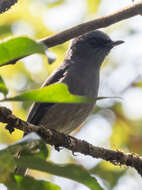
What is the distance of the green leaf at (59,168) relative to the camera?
2064mm

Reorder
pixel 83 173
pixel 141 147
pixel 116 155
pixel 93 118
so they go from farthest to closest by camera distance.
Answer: pixel 93 118 → pixel 141 147 → pixel 116 155 → pixel 83 173

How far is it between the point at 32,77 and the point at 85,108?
4.79 ft

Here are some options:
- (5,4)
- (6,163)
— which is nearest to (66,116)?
(5,4)

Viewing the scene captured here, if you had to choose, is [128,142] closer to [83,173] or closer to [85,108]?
[85,108]

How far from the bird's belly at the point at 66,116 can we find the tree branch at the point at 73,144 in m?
1.39

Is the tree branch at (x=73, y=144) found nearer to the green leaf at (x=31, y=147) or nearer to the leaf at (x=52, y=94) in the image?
the green leaf at (x=31, y=147)

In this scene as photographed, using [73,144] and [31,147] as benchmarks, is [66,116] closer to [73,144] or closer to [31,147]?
[73,144]

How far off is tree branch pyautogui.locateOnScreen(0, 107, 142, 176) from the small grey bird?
1439 millimetres

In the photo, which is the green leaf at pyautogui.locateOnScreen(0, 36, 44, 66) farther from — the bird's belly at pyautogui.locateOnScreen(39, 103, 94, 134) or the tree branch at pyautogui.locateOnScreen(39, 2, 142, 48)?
the bird's belly at pyautogui.locateOnScreen(39, 103, 94, 134)

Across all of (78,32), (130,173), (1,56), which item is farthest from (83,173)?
(130,173)

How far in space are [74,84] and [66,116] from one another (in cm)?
42

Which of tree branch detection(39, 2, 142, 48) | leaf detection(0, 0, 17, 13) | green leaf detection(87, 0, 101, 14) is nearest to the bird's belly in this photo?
green leaf detection(87, 0, 101, 14)

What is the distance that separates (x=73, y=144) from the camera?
11.8 ft

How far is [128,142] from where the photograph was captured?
5.97m
